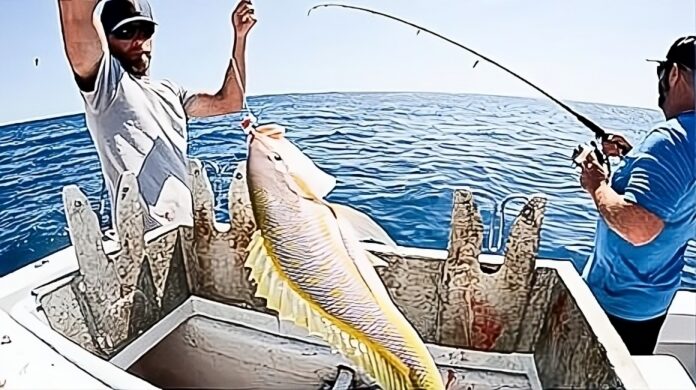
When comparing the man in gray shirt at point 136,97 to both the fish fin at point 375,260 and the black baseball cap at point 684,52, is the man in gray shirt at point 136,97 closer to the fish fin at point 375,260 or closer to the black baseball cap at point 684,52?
the fish fin at point 375,260

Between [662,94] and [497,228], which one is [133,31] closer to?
[497,228]

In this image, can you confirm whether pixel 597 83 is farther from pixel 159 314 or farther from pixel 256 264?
pixel 159 314

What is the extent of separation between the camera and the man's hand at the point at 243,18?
1243 millimetres

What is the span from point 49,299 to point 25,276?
0.08 metres

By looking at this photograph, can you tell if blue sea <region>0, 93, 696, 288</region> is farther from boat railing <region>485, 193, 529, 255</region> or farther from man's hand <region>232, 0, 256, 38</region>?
man's hand <region>232, 0, 256, 38</region>

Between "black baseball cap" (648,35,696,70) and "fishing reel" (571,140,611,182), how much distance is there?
19 centimetres

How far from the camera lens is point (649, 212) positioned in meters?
1.12

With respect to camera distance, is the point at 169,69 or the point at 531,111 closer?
the point at 531,111

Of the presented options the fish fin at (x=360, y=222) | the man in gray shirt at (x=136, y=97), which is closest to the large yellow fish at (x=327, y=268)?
the fish fin at (x=360, y=222)

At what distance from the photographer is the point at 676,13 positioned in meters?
1.12

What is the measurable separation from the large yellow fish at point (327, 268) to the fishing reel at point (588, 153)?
0.39 metres

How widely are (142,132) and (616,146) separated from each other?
967mm

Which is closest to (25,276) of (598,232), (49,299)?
(49,299)

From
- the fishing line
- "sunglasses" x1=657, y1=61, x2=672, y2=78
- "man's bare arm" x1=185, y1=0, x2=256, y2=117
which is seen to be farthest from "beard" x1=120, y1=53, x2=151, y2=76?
"sunglasses" x1=657, y1=61, x2=672, y2=78
